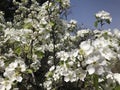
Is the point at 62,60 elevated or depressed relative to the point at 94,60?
elevated

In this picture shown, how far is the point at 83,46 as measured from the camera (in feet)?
10.8

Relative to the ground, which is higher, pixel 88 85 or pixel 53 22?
pixel 53 22

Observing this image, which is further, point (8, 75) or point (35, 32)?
point (35, 32)

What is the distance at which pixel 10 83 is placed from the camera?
3.78 metres

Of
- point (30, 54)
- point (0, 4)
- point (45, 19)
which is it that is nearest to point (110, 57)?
point (30, 54)

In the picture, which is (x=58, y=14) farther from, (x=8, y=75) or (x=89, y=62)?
(x=89, y=62)

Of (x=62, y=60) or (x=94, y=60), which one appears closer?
(x=94, y=60)

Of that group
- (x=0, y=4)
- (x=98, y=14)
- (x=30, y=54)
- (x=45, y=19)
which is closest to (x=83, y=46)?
(x=30, y=54)

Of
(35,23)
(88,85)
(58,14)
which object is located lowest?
(88,85)

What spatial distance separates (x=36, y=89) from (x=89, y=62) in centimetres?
263

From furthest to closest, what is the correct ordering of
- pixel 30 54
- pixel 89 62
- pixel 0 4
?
pixel 0 4
pixel 30 54
pixel 89 62

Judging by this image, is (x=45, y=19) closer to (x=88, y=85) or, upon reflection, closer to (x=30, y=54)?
(x=30, y=54)

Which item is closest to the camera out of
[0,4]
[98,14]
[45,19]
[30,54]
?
[30,54]

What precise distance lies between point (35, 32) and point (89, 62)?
90.3 inches
